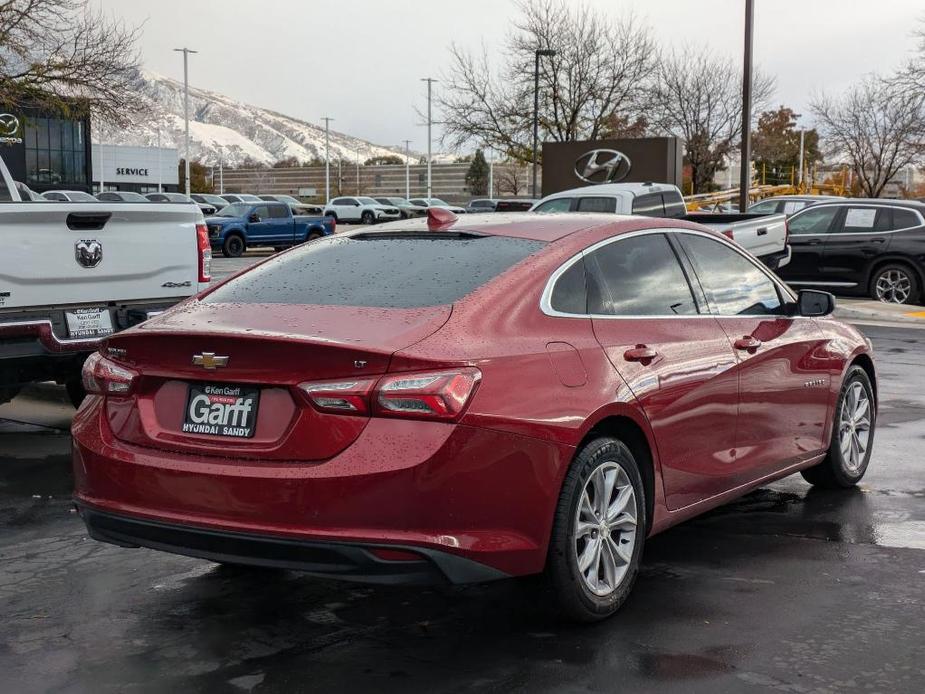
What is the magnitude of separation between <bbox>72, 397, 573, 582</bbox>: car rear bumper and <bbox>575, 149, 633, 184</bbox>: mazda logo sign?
28.0 meters

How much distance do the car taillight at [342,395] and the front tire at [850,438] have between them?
351 cm

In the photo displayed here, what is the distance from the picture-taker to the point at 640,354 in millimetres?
4887

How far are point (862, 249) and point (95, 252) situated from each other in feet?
47.7

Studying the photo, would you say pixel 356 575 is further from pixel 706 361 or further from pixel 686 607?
pixel 706 361

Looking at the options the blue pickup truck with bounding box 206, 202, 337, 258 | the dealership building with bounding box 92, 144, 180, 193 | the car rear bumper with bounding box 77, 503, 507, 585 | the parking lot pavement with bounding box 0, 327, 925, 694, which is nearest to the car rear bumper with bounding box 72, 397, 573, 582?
the car rear bumper with bounding box 77, 503, 507, 585

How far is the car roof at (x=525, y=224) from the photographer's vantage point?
513 centimetres

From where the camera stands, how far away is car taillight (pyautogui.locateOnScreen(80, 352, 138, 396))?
4469 mm

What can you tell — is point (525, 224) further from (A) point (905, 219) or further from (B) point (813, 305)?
(A) point (905, 219)

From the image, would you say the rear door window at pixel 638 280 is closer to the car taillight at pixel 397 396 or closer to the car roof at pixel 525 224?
the car roof at pixel 525 224

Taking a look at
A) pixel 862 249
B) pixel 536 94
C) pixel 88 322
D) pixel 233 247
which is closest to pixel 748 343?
pixel 88 322

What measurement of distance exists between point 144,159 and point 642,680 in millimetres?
107027

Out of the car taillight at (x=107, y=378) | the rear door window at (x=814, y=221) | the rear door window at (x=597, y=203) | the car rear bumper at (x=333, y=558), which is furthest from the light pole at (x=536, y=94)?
the car rear bumper at (x=333, y=558)

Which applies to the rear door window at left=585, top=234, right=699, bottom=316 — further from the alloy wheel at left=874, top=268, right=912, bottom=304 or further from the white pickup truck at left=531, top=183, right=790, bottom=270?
the alloy wheel at left=874, top=268, right=912, bottom=304

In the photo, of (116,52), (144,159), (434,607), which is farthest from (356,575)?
(144,159)
